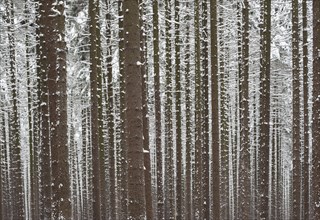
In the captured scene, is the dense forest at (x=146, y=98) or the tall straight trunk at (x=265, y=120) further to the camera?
the tall straight trunk at (x=265, y=120)

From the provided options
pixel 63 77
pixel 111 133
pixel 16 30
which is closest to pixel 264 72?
pixel 111 133

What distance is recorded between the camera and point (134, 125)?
6.67m

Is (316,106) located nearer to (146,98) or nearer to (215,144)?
(215,144)

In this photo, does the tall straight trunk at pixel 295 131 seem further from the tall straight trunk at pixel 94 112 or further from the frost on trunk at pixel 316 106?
the tall straight trunk at pixel 94 112

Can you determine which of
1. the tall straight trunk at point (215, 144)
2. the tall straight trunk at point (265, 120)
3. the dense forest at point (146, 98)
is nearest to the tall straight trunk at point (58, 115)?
the dense forest at point (146, 98)

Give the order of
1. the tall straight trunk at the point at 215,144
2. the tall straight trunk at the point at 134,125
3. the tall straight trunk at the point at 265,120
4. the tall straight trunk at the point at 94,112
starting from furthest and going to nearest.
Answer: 1. the tall straight trunk at the point at 94,112
2. the tall straight trunk at the point at 265,120
3. the tall straight trunk at the point at 215,144
4. the tall straight trunk at the point at 134,125

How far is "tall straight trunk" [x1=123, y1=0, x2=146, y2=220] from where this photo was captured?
6.65 m

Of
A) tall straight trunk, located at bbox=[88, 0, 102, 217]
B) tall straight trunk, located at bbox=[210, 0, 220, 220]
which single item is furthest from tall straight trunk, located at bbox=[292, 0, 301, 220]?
tall straight trunk, located at bbox=[88, 0, 102, 217]

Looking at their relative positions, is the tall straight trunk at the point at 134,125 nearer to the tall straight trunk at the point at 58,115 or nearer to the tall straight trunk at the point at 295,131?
the tall straight trunk at the point at 58,115

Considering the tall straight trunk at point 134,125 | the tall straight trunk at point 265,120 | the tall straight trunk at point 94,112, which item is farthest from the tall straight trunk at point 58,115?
the tall straight trunk at point 265,120

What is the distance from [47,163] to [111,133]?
17.6 ft

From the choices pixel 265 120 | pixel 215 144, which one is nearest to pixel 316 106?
pixel 265 120

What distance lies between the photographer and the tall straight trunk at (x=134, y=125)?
21.8ft

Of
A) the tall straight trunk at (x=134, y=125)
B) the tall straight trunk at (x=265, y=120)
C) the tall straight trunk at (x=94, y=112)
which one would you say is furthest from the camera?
the tall straight trunk at (x=94, y=112)
